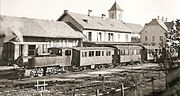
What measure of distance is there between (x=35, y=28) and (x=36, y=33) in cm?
142

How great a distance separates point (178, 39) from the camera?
63.9 feet

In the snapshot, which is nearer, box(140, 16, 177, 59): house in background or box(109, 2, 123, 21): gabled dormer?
box(140, 16, 177, 59): house in background

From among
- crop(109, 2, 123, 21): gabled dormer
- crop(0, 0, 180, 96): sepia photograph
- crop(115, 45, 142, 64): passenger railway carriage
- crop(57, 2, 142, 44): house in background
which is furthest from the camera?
crop(109, 2, 123, 21): gabled dormer

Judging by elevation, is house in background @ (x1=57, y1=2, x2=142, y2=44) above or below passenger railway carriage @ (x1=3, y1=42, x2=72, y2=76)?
above

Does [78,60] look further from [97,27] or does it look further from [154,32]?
[154,32]

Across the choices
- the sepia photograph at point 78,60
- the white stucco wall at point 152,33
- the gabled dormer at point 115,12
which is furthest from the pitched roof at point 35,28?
the gabled dormer at point 115,12

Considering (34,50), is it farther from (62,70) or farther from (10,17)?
(10,17)

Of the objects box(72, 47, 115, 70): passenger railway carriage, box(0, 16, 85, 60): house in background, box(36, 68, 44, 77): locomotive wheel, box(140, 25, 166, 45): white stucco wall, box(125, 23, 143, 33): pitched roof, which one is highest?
box(125, 23, 143, 33): pitched roof

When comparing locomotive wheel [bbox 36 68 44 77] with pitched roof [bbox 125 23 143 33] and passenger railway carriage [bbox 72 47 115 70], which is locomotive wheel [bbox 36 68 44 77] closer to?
passenger railway carriage [bbox 72 47 115 70]

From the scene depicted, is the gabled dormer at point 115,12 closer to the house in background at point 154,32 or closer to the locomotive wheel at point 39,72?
the house in background at point 154,32

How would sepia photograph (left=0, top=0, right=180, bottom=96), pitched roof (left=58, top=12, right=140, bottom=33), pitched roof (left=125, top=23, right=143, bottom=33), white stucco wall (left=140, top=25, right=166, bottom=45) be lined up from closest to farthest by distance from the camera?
sepia photograph (left=0, top=0, right=180, bottom=96), pitched roof (left=58, top=12, right=140, bottom=33), white stucco wall (left=140, top=25, right=166, bottom=45), pitched roof (left=125, top=23, right=143, bottom=33)

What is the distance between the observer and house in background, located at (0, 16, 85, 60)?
83.3 feet

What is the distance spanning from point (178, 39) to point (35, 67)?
13185 millimetres

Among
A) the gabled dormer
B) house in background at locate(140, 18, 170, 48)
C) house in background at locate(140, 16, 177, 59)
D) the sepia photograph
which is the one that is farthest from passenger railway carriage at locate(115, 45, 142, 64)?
the gabled dormer
